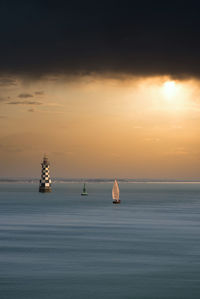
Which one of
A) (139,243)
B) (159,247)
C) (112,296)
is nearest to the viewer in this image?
(112,296)

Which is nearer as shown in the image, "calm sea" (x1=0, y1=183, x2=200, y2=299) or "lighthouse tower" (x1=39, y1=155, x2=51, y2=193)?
"calm sea" (x1=0, y1=183, x2=200, y2=299)

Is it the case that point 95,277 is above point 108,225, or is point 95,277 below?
below

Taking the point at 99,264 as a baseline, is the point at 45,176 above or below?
above

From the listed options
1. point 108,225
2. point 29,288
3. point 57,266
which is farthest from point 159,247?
point 108,225

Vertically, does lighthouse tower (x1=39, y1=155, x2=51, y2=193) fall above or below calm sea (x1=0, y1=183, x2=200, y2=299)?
above

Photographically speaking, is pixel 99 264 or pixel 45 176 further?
pixel 45 176

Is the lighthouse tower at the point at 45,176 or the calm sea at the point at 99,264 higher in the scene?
the lighthouse tower at the point at 45,176

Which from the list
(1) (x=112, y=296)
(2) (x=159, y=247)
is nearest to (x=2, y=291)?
(1) (x=112, y=296)

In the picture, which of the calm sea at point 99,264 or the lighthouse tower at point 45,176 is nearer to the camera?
the calm sea at point 99,264

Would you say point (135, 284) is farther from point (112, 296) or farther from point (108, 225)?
point (108, 225)

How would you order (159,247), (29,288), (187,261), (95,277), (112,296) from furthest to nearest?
(159,247) < (187,261) < (95,277) < (29,288) < (112,296)

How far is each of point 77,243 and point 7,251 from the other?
18.5 feet

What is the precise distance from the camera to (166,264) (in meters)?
24.7

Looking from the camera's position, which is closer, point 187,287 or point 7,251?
point 187,287
